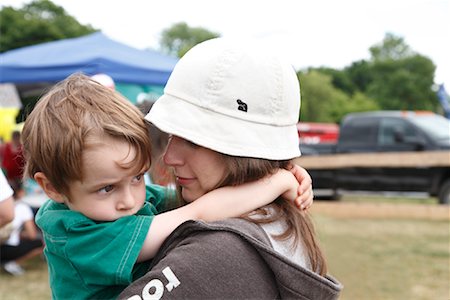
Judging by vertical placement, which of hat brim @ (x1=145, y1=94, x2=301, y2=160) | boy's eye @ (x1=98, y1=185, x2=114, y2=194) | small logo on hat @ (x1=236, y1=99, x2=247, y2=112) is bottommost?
boy's eye @ (x1=98, y1=185, x2=114, y2=194)

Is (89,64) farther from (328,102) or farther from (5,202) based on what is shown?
(328,102)

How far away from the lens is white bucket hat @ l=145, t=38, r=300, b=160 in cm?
111

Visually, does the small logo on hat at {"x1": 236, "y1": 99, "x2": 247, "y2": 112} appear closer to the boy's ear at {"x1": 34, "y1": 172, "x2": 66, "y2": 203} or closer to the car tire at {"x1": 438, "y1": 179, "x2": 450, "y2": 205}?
the boy's ear at {"x1": 34, "y1": 172, "x2": 66, "y2": 203}

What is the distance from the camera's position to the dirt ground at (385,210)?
8.02m

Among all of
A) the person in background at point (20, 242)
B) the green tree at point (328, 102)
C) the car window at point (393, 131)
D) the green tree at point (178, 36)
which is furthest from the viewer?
the green tree at point (328, 102)

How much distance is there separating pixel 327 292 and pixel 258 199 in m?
0.23

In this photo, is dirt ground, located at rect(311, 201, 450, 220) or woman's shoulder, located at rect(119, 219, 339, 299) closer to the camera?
woman's shoulder, located at rect(119, 219, 339, 299)

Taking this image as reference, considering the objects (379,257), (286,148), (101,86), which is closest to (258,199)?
(286,148)

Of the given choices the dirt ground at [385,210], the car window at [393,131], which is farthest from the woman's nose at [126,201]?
the car window at [393,131]

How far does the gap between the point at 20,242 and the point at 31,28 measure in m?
28.7

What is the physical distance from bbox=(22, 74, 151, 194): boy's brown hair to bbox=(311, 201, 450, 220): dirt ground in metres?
7.52

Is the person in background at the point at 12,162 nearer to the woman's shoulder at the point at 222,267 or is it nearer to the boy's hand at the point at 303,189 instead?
the boy's hand at the point at 303,189

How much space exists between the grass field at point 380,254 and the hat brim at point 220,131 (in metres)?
2.13

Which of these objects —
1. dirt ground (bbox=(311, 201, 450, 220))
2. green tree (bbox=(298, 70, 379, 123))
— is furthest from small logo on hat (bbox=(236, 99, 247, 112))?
green tree (bbox=(298, 70, 379, 123))
